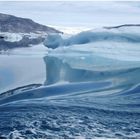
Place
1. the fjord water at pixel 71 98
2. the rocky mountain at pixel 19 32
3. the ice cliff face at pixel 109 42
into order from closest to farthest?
the fjord water at pixel 71 98
the ice cliff face at pixel 109 42
the rocky mountain at pixel 19 32

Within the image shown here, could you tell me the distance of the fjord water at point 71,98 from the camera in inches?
139

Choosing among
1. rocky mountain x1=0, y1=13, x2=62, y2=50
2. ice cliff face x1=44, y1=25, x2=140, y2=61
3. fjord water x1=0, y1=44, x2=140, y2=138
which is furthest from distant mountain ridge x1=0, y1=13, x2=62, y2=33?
fjord water x1=0, y1=44, x2=140, y2=138

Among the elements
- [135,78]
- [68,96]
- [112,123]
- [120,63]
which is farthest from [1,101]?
[120,63]

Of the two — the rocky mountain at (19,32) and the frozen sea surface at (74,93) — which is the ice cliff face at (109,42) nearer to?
the frozen sea surface at (74,93)

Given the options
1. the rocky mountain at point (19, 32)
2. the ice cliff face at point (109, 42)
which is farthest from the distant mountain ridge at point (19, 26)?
the ice cliff face at point (109, 42)

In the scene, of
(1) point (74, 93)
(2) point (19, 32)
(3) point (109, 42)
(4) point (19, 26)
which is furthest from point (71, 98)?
(2) point (19, 32)

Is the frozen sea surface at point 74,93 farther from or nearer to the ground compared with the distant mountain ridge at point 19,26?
nearer to the ground

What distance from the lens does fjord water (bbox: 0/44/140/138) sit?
3.52 meters

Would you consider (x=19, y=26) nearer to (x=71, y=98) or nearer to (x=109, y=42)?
(x=109, y=42)

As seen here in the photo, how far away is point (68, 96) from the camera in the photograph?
457cm

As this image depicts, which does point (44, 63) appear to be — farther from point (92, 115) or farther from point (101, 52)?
point (92, 115)

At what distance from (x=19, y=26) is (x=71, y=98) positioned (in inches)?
168

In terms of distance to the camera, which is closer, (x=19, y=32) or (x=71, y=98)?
(x=71, y=98)

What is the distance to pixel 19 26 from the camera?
8344 mm
